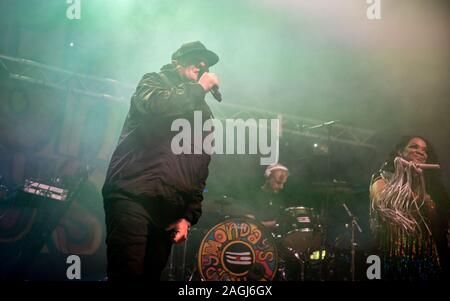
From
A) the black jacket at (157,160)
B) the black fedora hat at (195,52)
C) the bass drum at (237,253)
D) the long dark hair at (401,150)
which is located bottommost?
the bass drum at (237,253)

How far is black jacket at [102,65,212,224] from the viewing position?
2.12m

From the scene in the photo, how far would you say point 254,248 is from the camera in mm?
5004

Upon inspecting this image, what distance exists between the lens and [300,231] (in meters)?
5.76

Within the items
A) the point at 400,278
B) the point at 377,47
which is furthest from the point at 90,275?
the point at 377,47

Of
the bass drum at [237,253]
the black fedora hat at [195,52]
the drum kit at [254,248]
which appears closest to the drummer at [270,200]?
the drum kit at [254,248]

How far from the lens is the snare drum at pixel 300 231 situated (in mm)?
5723

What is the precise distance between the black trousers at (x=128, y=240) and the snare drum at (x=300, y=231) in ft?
12.5

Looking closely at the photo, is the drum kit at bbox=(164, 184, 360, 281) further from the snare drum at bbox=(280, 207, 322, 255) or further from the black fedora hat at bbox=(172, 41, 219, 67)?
the black fedora hat at bbox=(172, 41, 219, 67)

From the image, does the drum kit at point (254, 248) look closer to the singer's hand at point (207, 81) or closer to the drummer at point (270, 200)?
the drummer at point (270, 200)

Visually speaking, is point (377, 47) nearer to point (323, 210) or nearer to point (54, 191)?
point (323, 210)

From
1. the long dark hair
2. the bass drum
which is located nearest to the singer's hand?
the long dark hair

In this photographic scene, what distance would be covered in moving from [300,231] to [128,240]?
13.6ft

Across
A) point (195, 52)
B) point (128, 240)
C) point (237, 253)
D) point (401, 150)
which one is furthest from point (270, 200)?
point (128, 240)

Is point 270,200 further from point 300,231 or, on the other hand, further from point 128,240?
point 128,240
